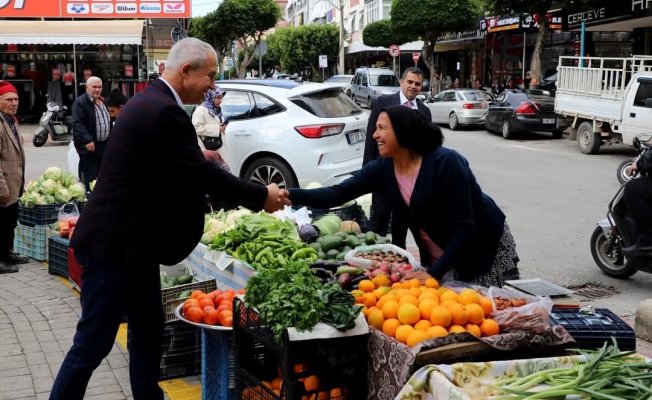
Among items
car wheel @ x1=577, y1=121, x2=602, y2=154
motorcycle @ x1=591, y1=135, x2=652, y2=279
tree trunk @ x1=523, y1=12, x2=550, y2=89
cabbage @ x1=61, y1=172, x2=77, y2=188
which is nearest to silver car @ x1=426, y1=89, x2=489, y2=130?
tree trunk @ x1=523, y1=12, x2=550, y2=89

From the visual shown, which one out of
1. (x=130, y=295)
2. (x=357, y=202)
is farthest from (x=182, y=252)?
(x=357, y=202)

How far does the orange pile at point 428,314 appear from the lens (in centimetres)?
355

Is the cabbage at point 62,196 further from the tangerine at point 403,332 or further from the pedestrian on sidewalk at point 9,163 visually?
the tangerine at point 403,332

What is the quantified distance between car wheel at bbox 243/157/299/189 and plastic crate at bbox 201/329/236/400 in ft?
20.2

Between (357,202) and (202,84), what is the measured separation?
17.4ft

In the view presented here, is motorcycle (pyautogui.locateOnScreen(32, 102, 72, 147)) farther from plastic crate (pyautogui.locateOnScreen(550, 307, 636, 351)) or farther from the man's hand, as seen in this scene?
plastic crate (pyautogui.locateOnScreen(550, 307, 636, 351))

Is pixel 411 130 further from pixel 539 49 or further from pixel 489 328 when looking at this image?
pixel 539 49

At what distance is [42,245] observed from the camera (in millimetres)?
8750

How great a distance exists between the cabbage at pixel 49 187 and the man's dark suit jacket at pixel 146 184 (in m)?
5.59

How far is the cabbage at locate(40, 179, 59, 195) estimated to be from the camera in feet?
29.4

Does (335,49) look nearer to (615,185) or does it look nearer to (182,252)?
(615,185)

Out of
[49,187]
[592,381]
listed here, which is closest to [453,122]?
[49,187]

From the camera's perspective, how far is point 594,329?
409 cm

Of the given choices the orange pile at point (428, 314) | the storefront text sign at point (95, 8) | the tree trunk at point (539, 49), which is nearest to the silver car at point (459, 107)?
the tree trunk at point (539, 49)
